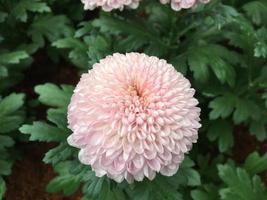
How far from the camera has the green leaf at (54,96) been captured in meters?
2.25

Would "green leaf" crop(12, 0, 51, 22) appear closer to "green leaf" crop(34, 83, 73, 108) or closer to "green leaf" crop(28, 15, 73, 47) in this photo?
"green leaf" crop(28, 15, 73, 47)

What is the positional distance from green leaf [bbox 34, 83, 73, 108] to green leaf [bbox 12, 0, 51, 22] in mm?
443

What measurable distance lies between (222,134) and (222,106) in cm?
19

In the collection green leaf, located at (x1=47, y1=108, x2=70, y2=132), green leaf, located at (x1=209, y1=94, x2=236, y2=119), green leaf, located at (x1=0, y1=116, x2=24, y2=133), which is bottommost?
green leaf, located at (x1=209, y1=94, x2=236, y2=119)

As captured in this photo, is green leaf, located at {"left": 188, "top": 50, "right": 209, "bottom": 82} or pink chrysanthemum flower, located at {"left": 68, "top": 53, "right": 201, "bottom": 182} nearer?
pink chrysanthemum flower, located at {"left": 68, "top": 53, "right": 201, "bottom": 182}

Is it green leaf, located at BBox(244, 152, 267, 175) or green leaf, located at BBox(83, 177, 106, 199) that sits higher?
green leaf, located at BBox(83, 177, 106, 199)

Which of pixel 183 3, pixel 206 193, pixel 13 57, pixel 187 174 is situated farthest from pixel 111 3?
pixel 206 193

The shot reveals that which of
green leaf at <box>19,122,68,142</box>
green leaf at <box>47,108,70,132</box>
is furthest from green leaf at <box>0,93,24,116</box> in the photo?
green leaf at <box>19,122,68,142</box>

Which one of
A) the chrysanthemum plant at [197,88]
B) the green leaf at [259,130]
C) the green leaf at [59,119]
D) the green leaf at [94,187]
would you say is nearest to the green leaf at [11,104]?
the chrysanthemum plant at [197,88]

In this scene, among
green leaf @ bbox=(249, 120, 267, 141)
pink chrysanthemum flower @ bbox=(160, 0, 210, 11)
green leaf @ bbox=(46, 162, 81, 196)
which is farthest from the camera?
green leaf @ bbox=(249, 120, 267, 141)

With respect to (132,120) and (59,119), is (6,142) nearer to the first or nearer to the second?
(59,119)

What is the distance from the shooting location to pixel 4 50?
263 cm

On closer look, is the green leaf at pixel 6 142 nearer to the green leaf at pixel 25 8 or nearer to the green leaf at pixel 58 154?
the green leaf at pixel 58 154

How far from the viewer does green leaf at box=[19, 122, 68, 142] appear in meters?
1.83
